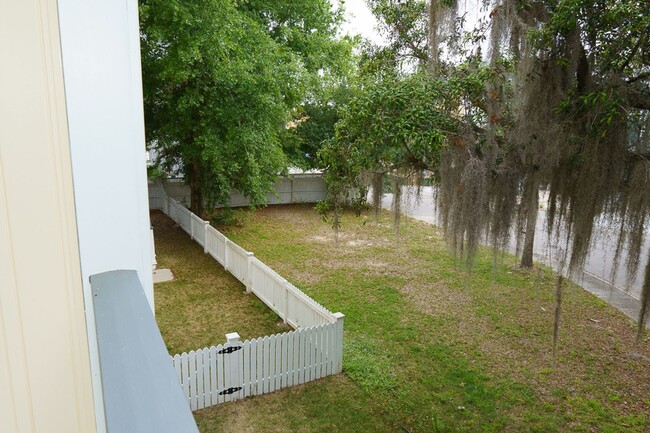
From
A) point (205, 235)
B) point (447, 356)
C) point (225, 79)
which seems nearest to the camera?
point (447, 356)

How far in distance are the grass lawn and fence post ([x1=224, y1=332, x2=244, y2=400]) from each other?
0.50ft

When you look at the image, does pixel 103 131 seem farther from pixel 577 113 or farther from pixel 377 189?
pixel 377 189

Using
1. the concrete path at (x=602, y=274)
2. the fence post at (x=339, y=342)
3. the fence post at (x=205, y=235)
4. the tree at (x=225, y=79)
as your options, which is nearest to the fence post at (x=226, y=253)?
the fence post at (x=205, y=235)

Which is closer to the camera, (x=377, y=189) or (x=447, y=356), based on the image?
(x=447, y=356)

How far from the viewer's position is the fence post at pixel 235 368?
159 inches

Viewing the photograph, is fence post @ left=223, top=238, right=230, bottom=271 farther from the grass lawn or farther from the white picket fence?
the white picket fence

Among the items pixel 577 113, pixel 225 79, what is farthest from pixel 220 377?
pixel 225 79

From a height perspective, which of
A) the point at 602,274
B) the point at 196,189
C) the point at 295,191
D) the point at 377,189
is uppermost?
the point at 377,189

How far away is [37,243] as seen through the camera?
30.6 inches

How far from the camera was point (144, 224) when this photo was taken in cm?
87

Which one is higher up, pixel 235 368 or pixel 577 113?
pixel 577 113

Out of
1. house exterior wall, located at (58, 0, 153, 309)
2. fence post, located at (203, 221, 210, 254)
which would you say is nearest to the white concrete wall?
house exterior wall, located at (58, 0, 153, 309)

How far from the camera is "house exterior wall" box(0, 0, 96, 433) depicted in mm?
738

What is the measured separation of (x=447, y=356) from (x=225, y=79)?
5.28 metres
